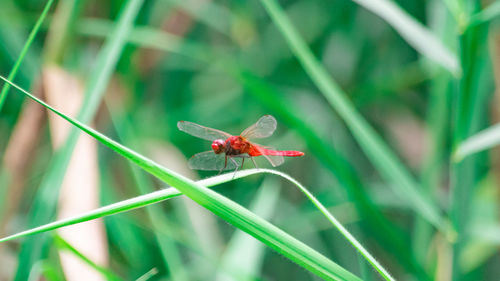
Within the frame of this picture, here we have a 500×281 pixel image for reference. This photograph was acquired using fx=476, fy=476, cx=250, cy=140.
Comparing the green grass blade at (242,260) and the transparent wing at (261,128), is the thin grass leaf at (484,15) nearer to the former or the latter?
the transparent wing at (261,128)

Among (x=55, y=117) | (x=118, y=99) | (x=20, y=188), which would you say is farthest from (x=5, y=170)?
(x=118, y=99)

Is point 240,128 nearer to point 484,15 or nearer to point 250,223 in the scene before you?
point 484,15

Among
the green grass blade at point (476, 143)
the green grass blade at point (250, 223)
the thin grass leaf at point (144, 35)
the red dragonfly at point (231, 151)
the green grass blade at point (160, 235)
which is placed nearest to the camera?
the green grass blade at point (250, 223)

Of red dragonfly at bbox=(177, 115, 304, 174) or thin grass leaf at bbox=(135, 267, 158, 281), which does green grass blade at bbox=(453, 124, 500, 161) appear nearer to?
red dragonfly at bbox=(177, 115, 304, 174)

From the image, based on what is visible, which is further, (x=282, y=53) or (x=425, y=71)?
(x=282, y=53)

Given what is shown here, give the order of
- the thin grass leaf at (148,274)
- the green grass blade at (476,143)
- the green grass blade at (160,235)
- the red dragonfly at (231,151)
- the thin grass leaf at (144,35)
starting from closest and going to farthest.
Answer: the thin grass leaf at (148,274)
the green grass blade at (476,143)
the green grass blade at (160,235)
the red dragonfly at (231,151)
the thin grass leaf at (144,35)

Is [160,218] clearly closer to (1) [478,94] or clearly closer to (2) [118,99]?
(2) [118,99]

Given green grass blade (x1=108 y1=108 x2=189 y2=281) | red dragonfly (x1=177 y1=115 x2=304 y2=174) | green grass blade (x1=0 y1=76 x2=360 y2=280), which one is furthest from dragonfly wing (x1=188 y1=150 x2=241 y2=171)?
green grass blade (x1=0 y1=76 x2=360 y2=280)

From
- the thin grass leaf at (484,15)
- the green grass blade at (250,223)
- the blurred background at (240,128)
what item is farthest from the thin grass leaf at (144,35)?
the green grass blade at (250,223)
